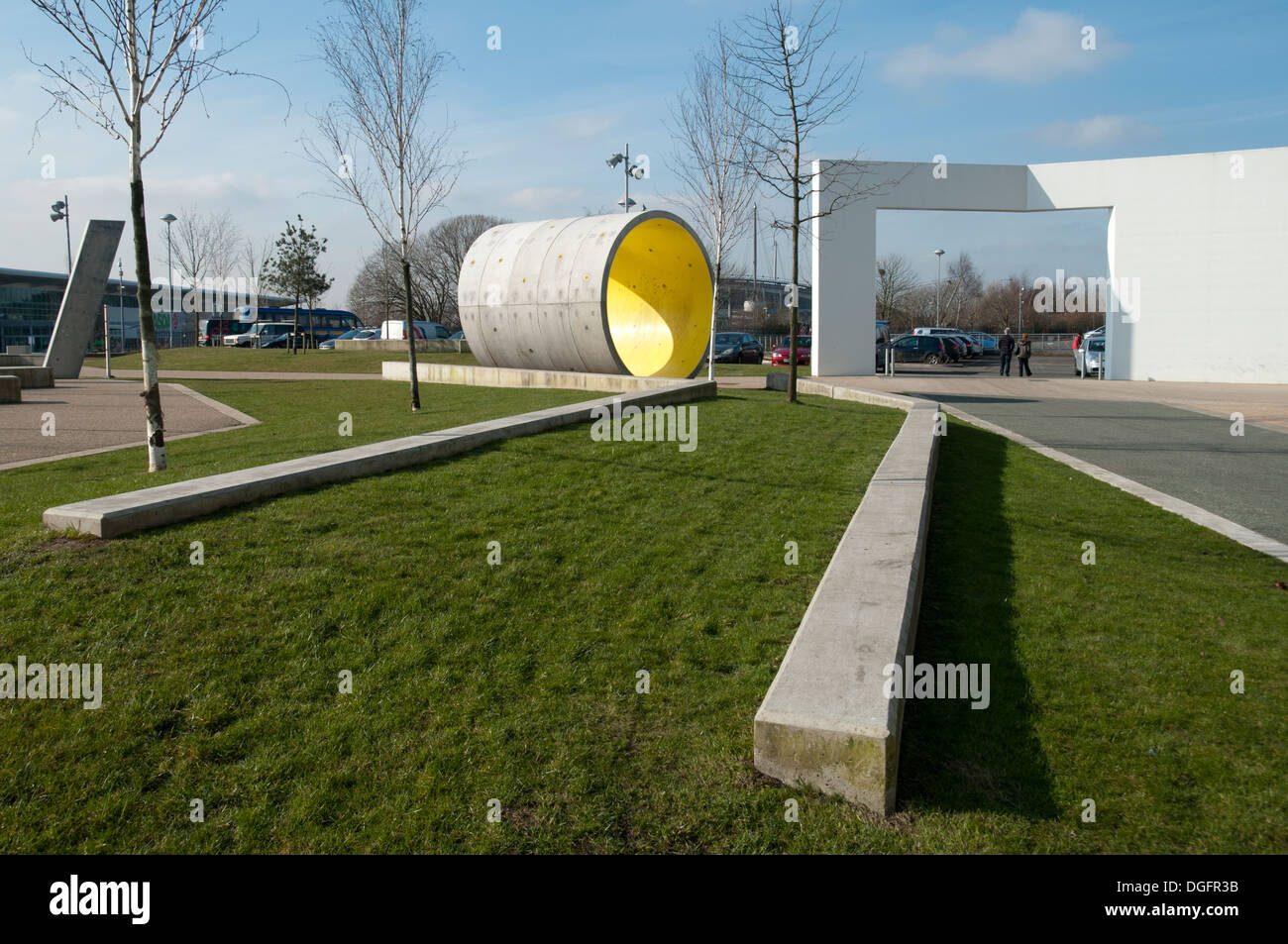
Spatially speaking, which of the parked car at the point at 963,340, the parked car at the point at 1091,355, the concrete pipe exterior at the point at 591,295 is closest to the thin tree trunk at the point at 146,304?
the concrete pipe exterior at the point at 591,295

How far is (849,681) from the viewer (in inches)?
151

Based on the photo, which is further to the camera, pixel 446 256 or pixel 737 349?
pixel 446 256

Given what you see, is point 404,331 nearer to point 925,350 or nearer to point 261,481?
point 925,350

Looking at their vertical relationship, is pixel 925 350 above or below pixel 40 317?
below

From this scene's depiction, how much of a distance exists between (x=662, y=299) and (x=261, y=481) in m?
20.6

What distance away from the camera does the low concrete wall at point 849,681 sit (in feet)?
11.4

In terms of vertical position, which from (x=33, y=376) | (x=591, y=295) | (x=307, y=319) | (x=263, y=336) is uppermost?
(x=307, y=319)

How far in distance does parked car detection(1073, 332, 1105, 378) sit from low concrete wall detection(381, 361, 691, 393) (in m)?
21.0

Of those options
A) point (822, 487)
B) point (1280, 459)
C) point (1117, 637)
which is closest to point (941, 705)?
point (1117, 637)

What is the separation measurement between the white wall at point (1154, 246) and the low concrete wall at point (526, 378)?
1213 cm

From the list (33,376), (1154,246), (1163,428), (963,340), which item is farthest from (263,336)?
(1163,428)

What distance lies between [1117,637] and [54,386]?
82.7 ft

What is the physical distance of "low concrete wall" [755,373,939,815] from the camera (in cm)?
349
